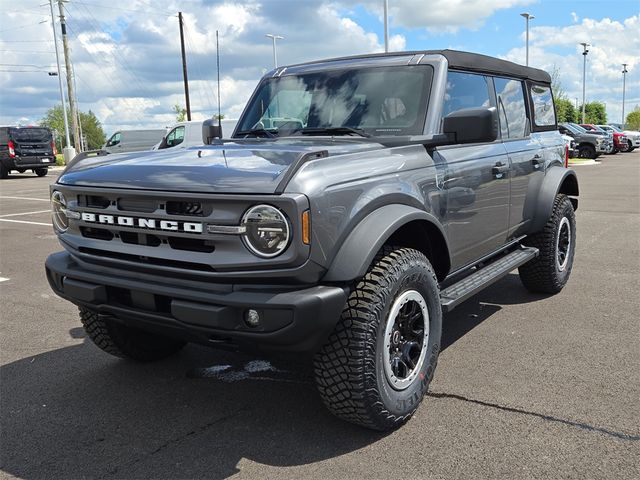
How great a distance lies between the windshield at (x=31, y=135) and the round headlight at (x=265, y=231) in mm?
25973

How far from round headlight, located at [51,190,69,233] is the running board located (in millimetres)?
2218

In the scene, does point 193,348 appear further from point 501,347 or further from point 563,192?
point 563,192

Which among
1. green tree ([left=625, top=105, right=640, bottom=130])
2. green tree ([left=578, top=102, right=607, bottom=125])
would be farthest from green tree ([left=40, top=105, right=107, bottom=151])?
green tree ([left=625, top=105, right=640, bottom=130])

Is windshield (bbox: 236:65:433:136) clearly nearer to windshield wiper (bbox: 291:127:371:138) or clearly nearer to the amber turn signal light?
windshield wiper (bbox: 291:127:371:138)

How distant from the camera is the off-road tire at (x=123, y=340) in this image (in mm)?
3891

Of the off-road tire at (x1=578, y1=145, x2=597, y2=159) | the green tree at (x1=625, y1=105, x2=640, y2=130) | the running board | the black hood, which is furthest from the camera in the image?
the green tree at (x1=625, y1=105, x2=640, y2=130)

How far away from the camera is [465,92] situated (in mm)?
4328

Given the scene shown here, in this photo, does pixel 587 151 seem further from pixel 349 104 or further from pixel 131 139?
pixel 349 104

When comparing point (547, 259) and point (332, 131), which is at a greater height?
point (332, 131)

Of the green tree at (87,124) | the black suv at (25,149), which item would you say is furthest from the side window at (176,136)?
the green tree at (87,124)

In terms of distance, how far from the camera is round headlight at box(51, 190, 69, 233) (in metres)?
3.51

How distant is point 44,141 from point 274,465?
2677cm

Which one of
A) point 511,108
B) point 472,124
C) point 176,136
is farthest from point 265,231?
point 176,136

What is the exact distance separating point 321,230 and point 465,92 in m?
2.14
